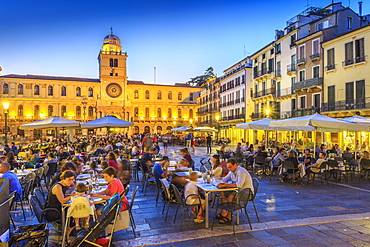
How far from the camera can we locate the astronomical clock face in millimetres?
56031

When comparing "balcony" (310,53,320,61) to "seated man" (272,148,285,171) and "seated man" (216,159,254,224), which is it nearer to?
"seated man" (272,148,285,171)

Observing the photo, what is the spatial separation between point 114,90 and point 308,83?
Result: 42483mm

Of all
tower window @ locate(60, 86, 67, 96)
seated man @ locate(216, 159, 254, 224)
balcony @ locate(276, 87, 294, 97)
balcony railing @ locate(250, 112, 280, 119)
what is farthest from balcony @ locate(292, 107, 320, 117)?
tower window @ locate(60, 86, 67, 96)

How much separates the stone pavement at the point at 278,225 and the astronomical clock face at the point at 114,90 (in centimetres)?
5145

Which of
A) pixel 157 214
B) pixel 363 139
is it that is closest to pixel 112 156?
pixel 157 214

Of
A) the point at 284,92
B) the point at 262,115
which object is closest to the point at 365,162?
the point at 284,92

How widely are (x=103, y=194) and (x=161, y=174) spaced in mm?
2486

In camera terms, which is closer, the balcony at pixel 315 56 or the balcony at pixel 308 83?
the balcony at pixel 308 83

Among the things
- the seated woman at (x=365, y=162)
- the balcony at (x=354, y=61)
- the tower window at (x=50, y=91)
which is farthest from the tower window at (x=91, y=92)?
the seated woman at (x=365, y=162)

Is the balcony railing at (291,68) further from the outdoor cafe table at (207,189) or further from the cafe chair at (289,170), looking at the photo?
the outdoor cafe table at (207,189)

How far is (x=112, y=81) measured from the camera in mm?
56188

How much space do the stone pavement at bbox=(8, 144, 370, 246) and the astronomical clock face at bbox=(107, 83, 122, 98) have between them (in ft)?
Answer: 169

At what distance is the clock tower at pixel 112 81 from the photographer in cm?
5541

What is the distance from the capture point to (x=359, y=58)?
19.1 meters
